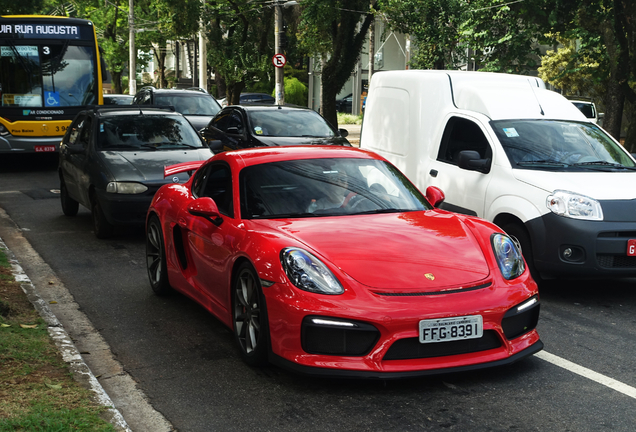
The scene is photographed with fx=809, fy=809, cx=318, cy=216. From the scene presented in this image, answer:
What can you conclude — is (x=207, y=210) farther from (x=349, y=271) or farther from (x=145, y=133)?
(x=145, y=133)

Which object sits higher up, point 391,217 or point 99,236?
point 391,217

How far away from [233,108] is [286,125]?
142 cm

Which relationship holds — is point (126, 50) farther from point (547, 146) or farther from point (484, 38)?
point (547, 146)

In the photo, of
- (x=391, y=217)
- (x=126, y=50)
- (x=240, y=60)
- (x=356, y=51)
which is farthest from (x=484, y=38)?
(x=126, y=50)

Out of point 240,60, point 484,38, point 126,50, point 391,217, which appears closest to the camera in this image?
point 391,217

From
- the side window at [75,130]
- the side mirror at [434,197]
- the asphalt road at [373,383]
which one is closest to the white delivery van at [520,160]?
the asphalt road at [373,383]

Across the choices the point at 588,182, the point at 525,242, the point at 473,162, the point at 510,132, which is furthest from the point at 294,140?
the point at 588,182

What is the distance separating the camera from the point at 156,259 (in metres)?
7.41

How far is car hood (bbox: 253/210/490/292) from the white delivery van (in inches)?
72.1

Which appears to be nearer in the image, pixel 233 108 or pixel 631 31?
pixel 233 108

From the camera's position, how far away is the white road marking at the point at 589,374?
4.89 meters

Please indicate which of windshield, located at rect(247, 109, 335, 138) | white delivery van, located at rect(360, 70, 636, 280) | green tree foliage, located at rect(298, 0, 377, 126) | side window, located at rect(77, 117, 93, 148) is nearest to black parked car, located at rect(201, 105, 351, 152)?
windshield, located at rect(247, 109, 335, 138)

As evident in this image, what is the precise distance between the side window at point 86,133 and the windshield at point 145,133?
0.21 meters

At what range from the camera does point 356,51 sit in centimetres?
2691
